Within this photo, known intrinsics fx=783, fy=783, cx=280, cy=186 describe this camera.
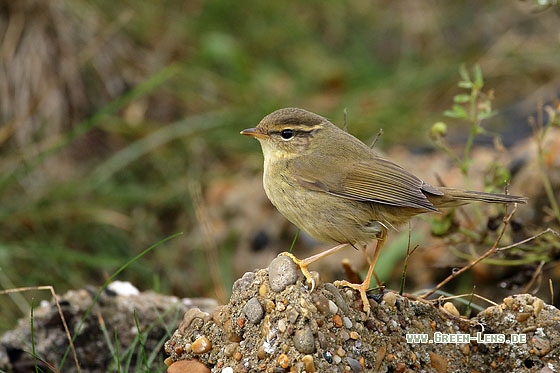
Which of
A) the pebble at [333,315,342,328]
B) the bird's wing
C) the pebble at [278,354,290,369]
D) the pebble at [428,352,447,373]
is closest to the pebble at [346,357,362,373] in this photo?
the pebble at [333,315,342,328]

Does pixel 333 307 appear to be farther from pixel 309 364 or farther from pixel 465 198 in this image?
pixel 465 198

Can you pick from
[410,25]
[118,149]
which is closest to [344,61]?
[410,25]

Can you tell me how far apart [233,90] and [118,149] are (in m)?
1.39

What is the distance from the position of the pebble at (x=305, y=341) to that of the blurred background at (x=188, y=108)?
115 inches

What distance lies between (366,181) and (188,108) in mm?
4779

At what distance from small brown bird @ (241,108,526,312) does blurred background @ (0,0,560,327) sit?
1.86 meters

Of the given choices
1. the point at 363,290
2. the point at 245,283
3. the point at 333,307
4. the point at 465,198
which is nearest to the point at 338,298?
the point at 333,307

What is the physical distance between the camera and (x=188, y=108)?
8445mm

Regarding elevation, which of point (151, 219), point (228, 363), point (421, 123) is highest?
point (228, 363)

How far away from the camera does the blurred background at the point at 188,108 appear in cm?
686

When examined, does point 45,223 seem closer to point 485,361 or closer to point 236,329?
point 236,329

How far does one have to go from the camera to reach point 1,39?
7430 mm

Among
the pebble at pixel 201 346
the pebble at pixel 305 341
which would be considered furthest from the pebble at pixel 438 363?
the pebble at pixel 201 346

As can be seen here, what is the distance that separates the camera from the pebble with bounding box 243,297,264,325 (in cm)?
315
